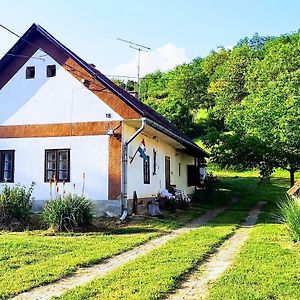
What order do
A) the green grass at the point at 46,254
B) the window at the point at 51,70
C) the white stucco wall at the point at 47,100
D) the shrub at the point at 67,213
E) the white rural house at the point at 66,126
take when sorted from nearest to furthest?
1. the green grass at the point at 46,254
2. the shrub at the point at 67,213
3. the white rural house at the point at 66,126
4. the white stucco wall at the point at 47,100
5. the window at the point at 51,70

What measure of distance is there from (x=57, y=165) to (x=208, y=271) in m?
9.58

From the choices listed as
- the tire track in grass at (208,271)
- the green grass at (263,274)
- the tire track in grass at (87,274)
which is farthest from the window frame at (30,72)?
the green grass at (263,274)

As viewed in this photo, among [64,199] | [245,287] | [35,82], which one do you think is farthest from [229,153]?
[245,287]

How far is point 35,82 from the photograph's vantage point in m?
16.1

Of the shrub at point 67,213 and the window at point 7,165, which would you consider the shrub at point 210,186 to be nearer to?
the window at point 7,165

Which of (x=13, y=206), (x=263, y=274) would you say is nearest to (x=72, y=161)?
(x=13, y=206)

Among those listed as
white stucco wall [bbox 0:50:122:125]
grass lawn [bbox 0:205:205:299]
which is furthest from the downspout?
white stucco wall [bbox 0:50:122:125]

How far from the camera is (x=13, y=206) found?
1282 centimetres

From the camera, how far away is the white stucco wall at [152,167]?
1560 centimetres

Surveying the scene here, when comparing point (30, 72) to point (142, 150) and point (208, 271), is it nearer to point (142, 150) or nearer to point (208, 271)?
point (142, 150)

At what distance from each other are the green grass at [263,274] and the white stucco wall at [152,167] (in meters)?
6.37

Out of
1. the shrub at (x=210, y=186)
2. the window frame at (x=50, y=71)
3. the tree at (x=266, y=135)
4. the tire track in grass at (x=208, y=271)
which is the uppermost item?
the window frame at (x=50, y=71)

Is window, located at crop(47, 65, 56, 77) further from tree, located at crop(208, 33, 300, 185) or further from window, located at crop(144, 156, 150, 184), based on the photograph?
tree, located at crop(208, 33, 300, 185)

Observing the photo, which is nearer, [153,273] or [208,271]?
[153,273]
